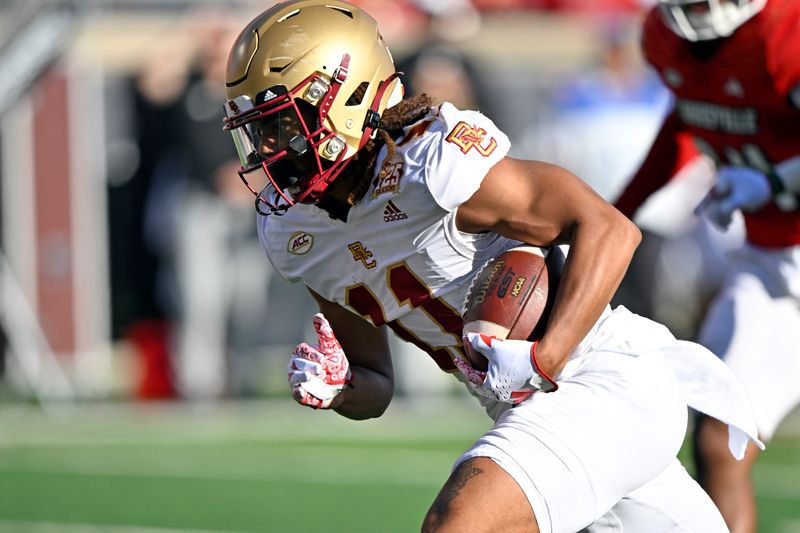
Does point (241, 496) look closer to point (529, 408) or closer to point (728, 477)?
point (728, 477)

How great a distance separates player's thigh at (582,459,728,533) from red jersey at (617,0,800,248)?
1665 mm

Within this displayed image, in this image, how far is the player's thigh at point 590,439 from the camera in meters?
3.02

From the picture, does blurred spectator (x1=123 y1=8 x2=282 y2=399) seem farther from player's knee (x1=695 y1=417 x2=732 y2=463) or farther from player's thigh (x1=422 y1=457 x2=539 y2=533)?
player's thigh (x1=422 y1=457 x2=539 y2=533)

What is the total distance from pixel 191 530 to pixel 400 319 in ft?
9.97

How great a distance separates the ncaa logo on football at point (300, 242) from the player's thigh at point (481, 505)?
782mm

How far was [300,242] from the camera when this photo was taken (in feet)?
11.6

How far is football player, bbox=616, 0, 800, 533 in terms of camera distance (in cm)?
464

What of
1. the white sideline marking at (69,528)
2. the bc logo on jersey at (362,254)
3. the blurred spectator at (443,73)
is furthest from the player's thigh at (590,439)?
the blurred spectator at (443,73)

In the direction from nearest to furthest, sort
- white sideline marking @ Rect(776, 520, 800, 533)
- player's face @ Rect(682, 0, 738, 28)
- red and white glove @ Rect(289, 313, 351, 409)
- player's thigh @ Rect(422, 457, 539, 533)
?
player's thigh @ Rect(422, 457, 539, 533), red and white glove @ Rect(289, 313, 351, 409), player's face @ Rect(682, 0, 738, 28), white sideline marking @ Rect(776, 520, 800, 533)

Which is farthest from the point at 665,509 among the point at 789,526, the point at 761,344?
the point at 789,526

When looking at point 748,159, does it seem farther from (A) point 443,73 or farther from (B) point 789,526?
(A) point 443,73

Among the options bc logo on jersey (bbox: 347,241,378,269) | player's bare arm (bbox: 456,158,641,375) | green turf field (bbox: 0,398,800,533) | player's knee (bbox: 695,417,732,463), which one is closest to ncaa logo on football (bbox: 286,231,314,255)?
bc logo on jersey (bbox: 347,241,378,269)

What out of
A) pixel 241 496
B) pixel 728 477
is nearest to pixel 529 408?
pixel 728 477

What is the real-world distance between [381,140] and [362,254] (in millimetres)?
279
